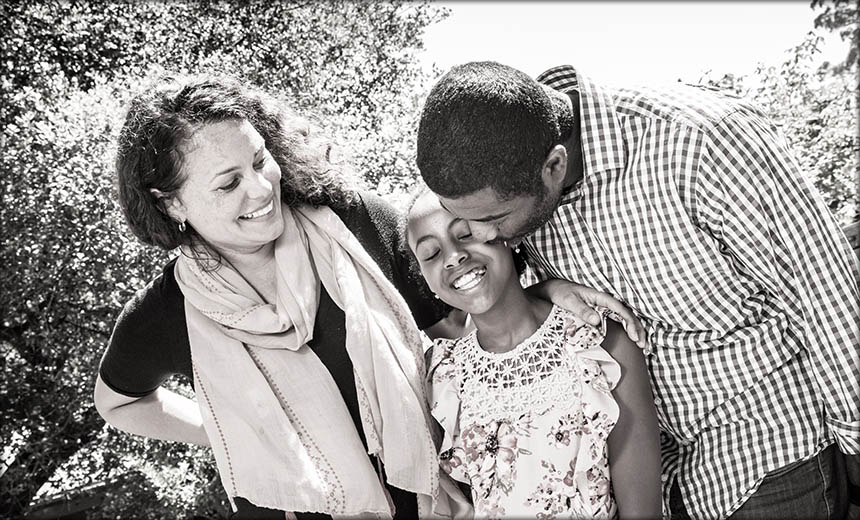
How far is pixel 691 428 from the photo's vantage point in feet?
6.69

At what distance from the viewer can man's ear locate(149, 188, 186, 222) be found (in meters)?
2.19

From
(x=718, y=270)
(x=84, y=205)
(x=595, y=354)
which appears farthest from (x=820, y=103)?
(x=84, y=205)

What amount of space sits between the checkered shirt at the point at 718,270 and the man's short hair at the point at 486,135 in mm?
203

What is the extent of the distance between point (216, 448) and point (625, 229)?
4.28 feet

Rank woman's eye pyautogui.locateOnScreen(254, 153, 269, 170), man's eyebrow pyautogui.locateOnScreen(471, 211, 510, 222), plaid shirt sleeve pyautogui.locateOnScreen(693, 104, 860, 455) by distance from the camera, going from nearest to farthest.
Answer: plaid shirt sleeve pyautogui.locateOnScreen(693, 104, 860, 455) < man's eyebrow pyautogui.locateOnScreen(471, 211, 510, 222) < woman's eye pyautogui.locateOnScreen(254, 153, 269, 170)

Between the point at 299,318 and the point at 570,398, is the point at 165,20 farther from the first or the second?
the point at 570,398

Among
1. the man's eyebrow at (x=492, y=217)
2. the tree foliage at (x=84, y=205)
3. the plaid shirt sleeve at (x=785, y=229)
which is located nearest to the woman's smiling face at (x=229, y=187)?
the man's eyebrow at (x=492, y=217)

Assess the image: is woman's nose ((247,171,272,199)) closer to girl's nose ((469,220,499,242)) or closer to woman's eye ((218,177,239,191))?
woman's eye ((218,177,239,191))

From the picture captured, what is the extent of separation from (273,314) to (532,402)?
0.79 metres

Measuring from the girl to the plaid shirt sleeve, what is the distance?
0.41 m

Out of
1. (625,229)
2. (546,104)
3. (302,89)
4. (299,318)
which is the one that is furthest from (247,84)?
(302,89)

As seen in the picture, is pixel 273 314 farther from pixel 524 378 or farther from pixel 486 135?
pixel 486 135

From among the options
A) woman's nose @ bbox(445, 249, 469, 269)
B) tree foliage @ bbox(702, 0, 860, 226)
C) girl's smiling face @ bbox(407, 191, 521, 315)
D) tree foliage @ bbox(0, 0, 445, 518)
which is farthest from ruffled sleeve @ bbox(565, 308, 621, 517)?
tree foliage @ bbox(702, 0, 860, 226)

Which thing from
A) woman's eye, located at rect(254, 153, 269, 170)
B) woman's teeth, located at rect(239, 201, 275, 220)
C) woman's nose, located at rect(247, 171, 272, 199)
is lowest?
woman's teeth, located at rect(239, 201, 275, 220)
